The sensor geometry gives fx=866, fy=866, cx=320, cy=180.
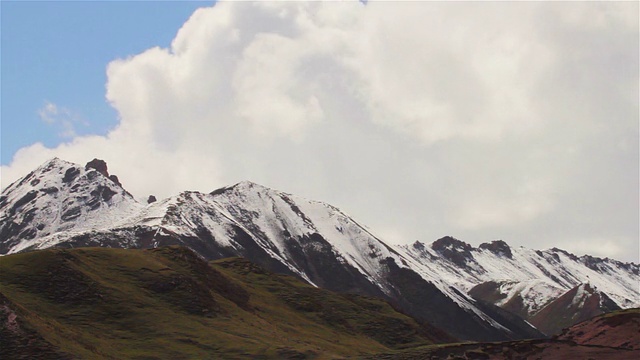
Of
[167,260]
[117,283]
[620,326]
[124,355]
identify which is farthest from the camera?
[167,260]

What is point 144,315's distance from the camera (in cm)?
14100

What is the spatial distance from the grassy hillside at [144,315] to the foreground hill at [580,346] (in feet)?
113

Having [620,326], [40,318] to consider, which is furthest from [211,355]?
[620,326]

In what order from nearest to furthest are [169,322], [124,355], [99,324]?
[124,355] → [99,324] → [169,322]

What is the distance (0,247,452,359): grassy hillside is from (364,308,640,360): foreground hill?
34.3 metres

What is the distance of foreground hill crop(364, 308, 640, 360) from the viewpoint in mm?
93875

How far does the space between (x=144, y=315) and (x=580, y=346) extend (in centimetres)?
7286

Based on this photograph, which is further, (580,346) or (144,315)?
(144,315)

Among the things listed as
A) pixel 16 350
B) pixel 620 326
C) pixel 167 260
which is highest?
pixel 167 260

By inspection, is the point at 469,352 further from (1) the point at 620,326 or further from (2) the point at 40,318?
(2) the point at 40,318

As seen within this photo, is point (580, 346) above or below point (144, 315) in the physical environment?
below

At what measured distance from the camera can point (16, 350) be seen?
4067 inches

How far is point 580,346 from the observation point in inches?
3799

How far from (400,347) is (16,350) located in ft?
349
